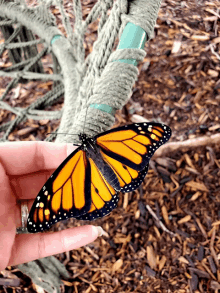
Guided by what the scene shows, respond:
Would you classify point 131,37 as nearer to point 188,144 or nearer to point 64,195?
point 64,195

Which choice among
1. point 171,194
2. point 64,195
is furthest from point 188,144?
point 64,195

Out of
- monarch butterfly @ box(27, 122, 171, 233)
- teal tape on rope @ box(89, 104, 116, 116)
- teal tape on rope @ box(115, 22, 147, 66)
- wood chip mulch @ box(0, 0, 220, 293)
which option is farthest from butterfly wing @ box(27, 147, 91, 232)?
wood chip mulch @ box(0, 0, 220, 293)

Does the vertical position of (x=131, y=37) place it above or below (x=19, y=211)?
above

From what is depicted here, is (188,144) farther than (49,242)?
A: Yes

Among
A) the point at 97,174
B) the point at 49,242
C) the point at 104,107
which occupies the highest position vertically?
the point at 104,107

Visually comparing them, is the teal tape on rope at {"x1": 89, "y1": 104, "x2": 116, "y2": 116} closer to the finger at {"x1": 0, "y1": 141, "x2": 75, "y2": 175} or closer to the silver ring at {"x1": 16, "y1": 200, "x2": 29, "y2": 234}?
the finger at {"x1": 0, "y1": 141, "x2": 75, "y2": 175}

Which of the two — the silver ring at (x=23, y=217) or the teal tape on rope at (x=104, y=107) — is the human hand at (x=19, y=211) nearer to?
the silver ring at (x=23, y=217)
